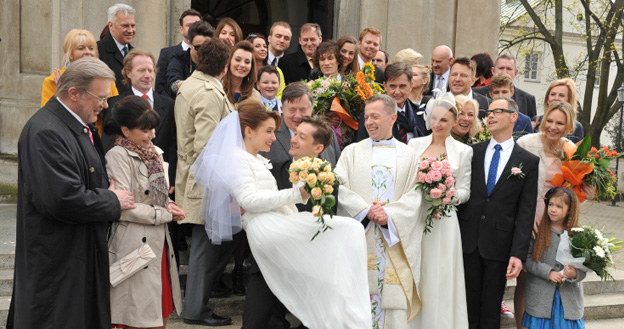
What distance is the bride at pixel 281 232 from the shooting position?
4.48m

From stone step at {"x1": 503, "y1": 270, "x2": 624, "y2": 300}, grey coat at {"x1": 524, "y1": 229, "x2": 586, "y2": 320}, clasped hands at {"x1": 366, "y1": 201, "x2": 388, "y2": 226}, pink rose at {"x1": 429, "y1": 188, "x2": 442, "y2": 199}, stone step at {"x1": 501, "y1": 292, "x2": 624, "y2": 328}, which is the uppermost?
pink rose at {"x1": 429, "y1": 188, "x2": 442, "y2": 199}

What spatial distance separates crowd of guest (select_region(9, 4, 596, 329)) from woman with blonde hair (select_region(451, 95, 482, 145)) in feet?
0.05

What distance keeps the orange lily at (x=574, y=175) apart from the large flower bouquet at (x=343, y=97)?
189 centimetres

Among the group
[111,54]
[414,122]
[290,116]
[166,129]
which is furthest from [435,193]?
[111,54]

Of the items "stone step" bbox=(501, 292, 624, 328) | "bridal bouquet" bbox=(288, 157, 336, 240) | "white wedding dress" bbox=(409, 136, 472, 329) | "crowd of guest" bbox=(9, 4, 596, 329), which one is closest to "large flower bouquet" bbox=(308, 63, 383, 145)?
"crowd of guest" bbox=(9, 4, 596, 329)

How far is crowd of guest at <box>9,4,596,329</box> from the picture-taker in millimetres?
3822

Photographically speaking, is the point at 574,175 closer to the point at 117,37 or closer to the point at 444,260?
the point at 444,260

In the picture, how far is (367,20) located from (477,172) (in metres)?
6.20

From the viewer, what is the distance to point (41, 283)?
12.4 feet

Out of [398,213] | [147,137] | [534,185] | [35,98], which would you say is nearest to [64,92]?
[147,137]

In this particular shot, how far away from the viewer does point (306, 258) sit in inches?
179

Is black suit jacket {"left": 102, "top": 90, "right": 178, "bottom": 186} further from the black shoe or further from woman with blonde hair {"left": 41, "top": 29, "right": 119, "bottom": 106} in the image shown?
the black shoe

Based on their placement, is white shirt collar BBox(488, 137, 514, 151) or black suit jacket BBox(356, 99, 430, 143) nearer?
white shirt collar BBox(488, 137, 514, 151)

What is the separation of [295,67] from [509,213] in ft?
10.7
